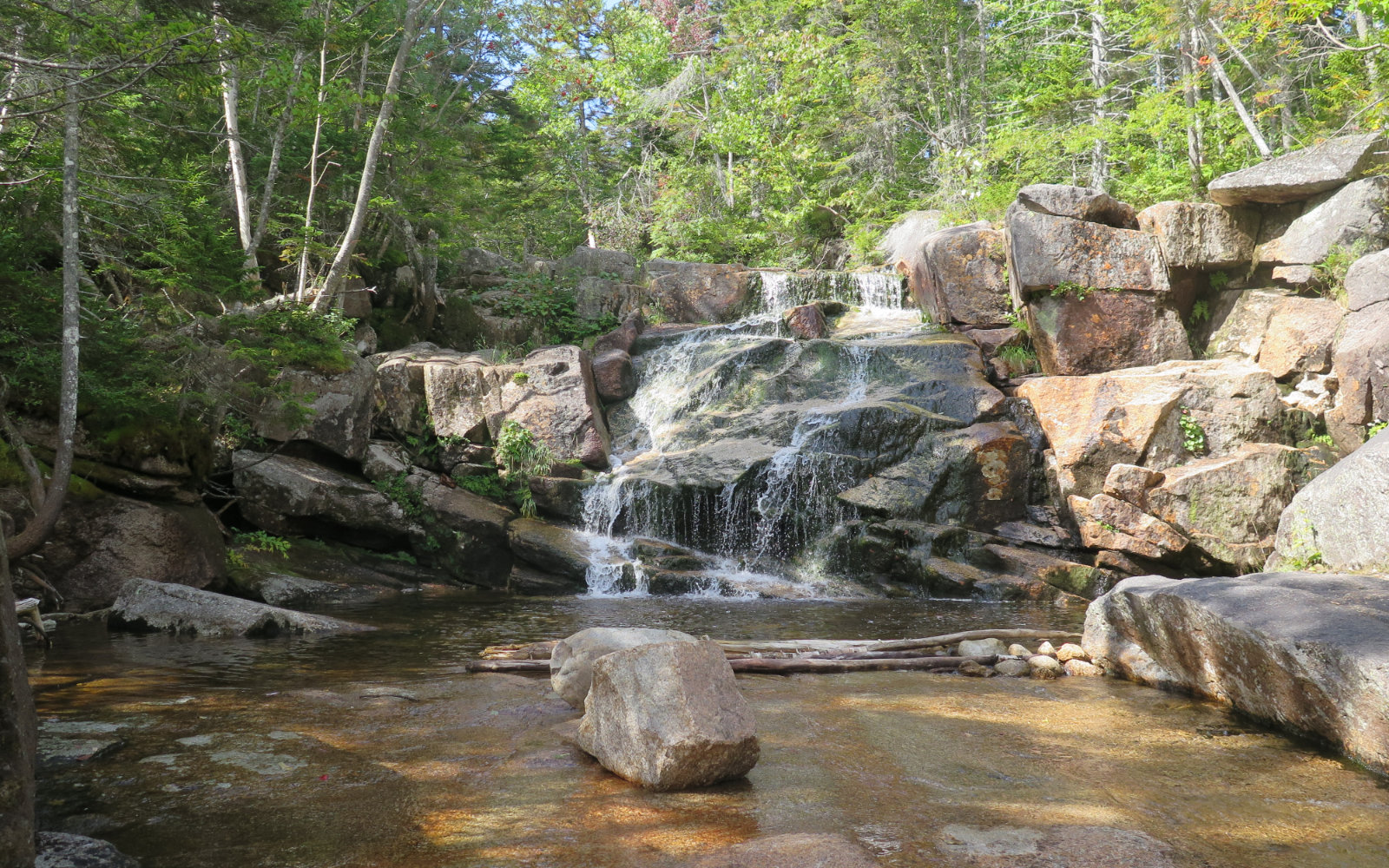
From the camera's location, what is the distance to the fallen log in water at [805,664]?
6113 millimetres

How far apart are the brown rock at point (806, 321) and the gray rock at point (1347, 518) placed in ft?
34.8

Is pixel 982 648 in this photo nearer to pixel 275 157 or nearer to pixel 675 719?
pixel 675 719

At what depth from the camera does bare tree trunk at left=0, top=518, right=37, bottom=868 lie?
229 centimetres

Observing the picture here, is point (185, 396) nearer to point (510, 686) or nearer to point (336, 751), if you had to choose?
point (510, 686)

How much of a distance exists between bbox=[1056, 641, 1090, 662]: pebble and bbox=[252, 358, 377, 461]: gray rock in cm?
1013

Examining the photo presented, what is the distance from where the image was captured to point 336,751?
412 centimetres

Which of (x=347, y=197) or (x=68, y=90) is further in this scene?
(x=347, y=197)

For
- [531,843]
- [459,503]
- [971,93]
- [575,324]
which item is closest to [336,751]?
[531,843]

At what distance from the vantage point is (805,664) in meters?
6.15

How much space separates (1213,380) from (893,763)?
1053 cm

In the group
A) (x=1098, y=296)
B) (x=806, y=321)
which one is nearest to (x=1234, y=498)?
(x=1098, y=296)

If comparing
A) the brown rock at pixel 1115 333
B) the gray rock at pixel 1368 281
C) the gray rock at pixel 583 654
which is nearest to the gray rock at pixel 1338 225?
the gray rock at pixel 1368 281

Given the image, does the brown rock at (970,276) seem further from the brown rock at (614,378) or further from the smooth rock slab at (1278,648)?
the smooth rock slab at (1278,648)

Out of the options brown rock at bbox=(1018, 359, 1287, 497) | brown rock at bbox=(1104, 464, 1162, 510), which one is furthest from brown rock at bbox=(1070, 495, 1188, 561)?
brown rock at bbox=(1018, 359, 1287, 497)
